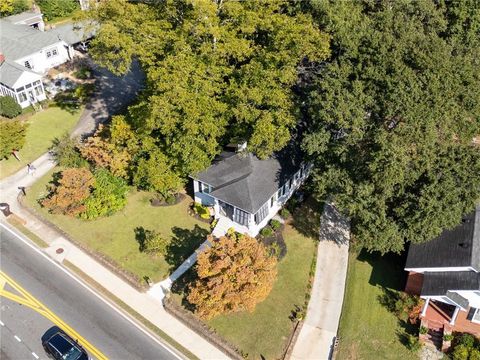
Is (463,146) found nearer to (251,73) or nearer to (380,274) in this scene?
(380,274)

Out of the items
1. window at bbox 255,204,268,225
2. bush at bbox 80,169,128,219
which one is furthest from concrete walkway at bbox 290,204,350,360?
bush at bbox 80,169,128,219

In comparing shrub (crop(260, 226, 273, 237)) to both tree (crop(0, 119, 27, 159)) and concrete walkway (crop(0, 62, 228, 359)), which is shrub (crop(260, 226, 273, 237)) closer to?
concrete walkway (crop(0, 62, 228, 359))

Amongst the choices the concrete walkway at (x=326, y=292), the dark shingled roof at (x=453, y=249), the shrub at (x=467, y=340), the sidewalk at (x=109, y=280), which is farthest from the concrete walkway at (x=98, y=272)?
the shrub at (x=467, y=340)

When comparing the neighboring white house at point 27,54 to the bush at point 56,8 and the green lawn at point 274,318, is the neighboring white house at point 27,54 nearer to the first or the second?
the bush at point 56,8

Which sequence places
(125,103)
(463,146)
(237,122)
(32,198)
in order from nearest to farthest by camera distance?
1. (463,146)
2. (237,122)
3. (32,198)
4. (125,103)

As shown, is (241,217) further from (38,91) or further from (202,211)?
(38,91)

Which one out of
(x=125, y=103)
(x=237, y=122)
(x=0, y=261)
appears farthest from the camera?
(x=125, y=103)

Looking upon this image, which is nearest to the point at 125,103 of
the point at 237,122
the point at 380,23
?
the point at 237,122
